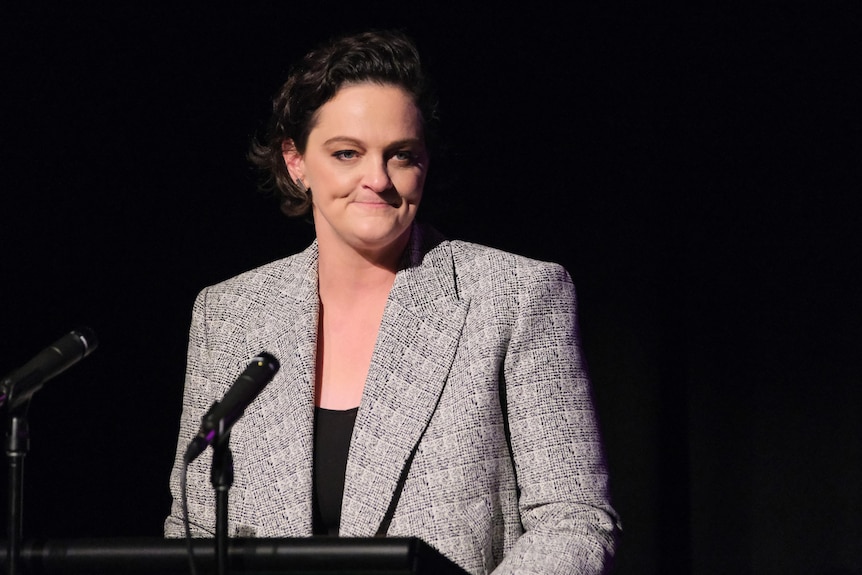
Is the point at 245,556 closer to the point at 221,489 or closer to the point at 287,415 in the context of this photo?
the point at 221,489

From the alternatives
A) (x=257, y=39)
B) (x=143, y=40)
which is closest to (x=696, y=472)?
(x=257, y=39)

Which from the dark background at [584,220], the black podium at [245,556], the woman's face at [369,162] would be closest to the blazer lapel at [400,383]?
the woman's face at [369,162]

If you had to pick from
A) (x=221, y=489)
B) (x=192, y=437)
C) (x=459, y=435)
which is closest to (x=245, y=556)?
(x=221, y=489)

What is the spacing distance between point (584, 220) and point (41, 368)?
1.75 m

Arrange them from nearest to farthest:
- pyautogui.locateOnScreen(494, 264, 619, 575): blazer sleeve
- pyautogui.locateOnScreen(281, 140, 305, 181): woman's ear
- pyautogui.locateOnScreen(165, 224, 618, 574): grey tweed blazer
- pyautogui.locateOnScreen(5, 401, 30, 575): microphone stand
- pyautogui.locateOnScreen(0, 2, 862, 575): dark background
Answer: pyautogui.locateOnScreen(5, 401, 30, 575): microphone stand, pyautogui.locateOnScreen(494, 264, 619, 575): blazer sleeve, pyautogui.locateOnScreen(165, 224, 618, 574): grey tweed blazer, pyautogui.locateOnScreen(281, 140, 305, 181): woman's ear, pyautogui.locateOnScreen(0, 2, 862, 575): dark background

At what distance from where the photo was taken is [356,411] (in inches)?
81.0

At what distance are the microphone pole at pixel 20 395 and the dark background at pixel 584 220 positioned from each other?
4.92 feet

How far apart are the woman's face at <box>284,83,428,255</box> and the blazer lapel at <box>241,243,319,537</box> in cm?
22

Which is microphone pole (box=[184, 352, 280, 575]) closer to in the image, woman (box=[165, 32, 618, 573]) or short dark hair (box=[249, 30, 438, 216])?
woman (box=[165, 32, 618, 573])

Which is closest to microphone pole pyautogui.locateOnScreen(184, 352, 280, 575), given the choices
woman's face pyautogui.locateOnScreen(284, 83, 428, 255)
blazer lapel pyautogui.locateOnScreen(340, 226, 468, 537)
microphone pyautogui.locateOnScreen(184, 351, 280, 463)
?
microphone pyautogui.locateOnScreen(184, 351, 280, 463)

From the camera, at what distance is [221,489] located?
4.25 ft

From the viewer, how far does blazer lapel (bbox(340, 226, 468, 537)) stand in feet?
6.28

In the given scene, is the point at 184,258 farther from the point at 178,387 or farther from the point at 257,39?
the point at 257,39

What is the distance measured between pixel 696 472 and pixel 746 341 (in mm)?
365
